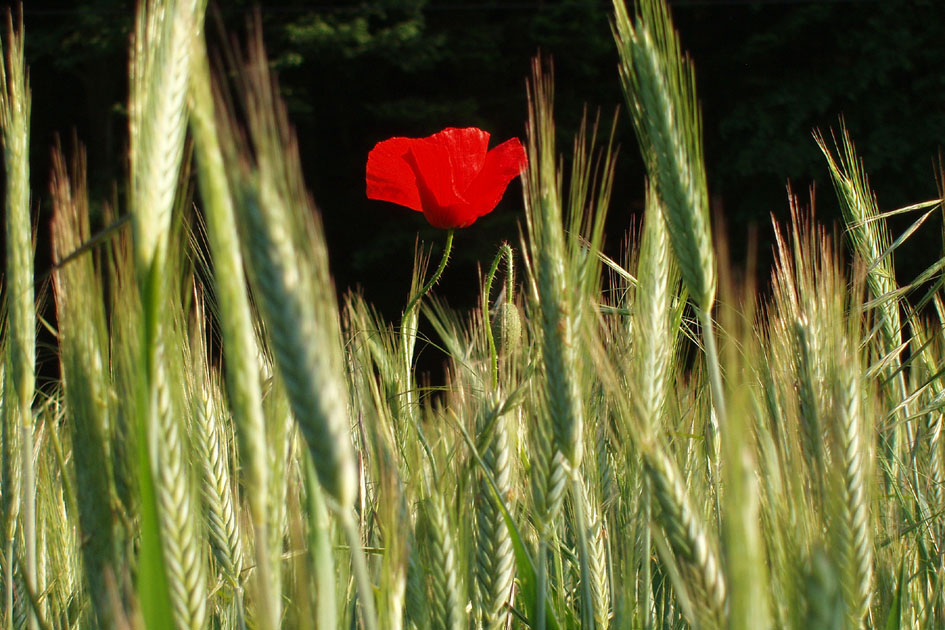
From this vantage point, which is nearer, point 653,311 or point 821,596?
point 821,596

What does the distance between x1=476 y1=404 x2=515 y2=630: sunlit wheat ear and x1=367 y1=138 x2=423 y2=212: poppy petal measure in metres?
0.46

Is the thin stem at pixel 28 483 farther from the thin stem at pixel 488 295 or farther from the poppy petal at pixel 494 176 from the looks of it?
the poppy petal at pixel 494 176

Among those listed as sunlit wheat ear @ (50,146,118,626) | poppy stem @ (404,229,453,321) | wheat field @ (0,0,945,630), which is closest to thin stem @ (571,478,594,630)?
wheat field @ (0,0,945,630)

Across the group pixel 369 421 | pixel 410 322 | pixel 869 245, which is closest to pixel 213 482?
pixel 369 421

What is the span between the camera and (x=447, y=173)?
36.0 inches

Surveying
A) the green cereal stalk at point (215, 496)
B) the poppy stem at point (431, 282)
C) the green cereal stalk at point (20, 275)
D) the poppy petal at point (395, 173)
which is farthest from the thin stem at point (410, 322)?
the green cereal stalk at point (20, 275)

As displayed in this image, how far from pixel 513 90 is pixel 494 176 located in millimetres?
5891

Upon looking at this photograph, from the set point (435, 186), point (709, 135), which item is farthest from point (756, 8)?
point (435, 186)

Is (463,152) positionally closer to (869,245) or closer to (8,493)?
(869,245)

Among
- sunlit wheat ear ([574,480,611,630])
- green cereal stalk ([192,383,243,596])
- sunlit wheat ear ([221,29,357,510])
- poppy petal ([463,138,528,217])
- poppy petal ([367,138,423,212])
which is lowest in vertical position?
sunlit wheat ear ([574,480,611,630])

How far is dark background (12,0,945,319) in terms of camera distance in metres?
5.20

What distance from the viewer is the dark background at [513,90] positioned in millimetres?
5203

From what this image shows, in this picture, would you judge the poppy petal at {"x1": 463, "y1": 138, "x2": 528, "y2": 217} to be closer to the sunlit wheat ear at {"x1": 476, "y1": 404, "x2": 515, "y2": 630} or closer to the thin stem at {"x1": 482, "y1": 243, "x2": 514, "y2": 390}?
the thin stem at {"x1": 482, "y1": 243, "x2": 514, "y2": 390}

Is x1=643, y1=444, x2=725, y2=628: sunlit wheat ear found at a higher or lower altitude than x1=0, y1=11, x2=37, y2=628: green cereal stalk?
lower
